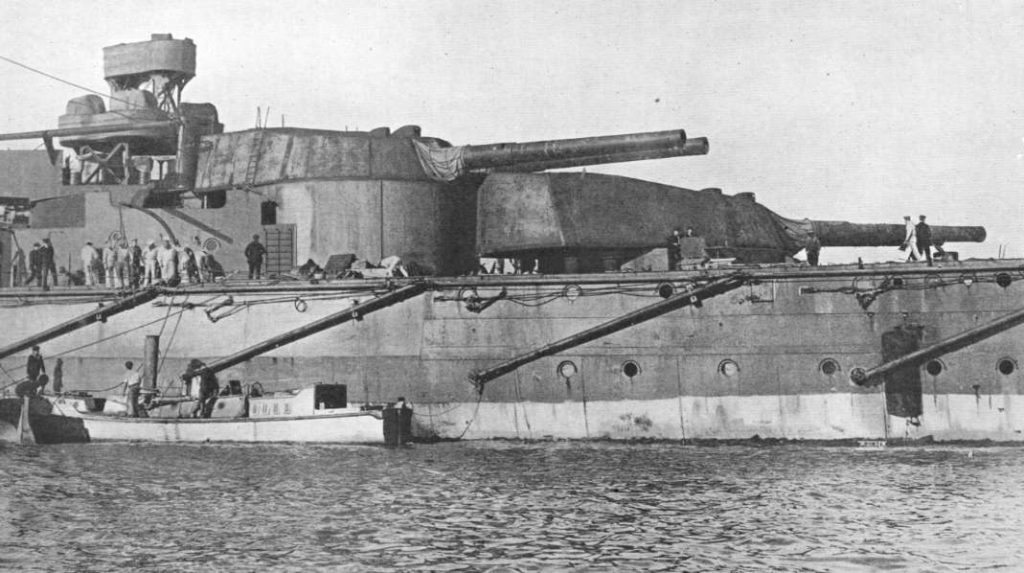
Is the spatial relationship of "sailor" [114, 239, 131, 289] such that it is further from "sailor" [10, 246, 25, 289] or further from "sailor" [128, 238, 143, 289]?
"sailor" [10, 246, 25, 289]

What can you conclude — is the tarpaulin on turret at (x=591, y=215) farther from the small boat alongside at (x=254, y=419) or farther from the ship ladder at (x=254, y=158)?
the ship ladder at (x=254, y=158)

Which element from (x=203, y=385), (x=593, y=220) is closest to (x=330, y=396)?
(x=203, y=385)

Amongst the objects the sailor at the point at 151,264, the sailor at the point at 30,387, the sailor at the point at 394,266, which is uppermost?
the sailor at the point at 151,264

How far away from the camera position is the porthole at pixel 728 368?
71.4 feet

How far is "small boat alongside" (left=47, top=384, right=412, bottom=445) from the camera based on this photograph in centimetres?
2211

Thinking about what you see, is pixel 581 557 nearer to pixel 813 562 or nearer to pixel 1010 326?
pixel 813 562

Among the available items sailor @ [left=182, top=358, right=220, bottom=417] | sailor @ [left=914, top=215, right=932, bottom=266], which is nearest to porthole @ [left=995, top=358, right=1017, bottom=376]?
sailor @ [left=914, top=215, right=932, bottom=266]

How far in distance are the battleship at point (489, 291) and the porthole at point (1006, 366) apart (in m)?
0.03

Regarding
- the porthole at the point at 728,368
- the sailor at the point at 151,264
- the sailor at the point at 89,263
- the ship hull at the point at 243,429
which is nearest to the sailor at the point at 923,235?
the porthole at the point at 728,368

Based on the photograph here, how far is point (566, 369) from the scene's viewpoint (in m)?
22.5

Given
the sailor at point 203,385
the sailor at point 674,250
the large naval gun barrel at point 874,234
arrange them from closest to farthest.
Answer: the sailor at point 203,385, the sailor at point 674,250, the large naval gun barrel at point 874,234

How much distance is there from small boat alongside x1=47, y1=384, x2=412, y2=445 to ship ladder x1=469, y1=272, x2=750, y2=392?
2354 millimetres

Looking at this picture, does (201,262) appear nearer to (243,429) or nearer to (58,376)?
(58,376)

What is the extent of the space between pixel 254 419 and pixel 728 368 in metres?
9.47
